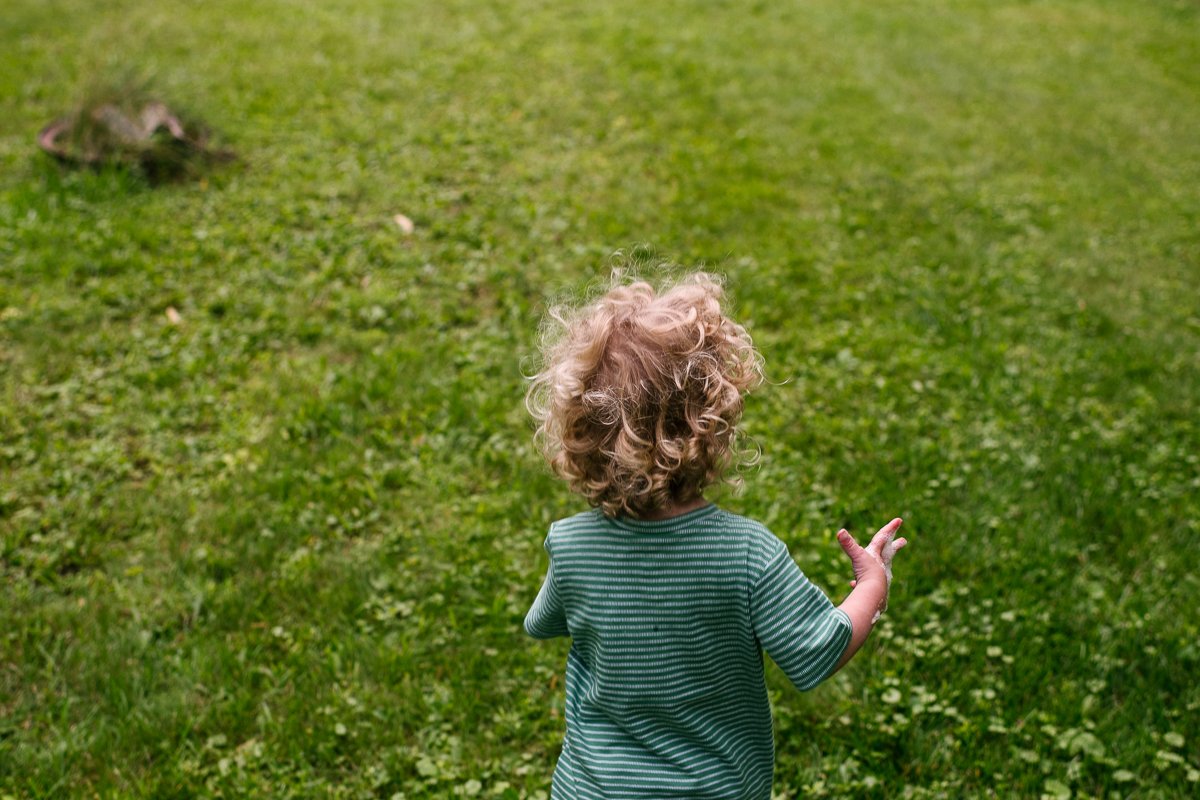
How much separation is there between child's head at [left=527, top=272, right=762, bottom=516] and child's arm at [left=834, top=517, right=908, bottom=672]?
33 centimetres

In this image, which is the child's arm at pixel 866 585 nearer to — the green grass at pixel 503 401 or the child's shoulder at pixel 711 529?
the child's shoulder at pixel 711 529

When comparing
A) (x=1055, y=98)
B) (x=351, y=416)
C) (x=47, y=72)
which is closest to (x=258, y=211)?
(x=351, y=416)

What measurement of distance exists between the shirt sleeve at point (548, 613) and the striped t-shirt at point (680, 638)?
22 millimetres

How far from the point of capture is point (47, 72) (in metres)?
8.68

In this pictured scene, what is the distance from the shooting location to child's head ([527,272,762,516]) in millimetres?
2125

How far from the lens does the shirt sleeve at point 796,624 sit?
206cm

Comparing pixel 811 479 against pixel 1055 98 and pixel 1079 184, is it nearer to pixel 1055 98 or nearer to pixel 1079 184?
pixel 1079 184

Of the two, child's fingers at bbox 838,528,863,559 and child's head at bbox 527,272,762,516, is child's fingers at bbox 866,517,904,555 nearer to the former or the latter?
child's fingers at bbox 838,528,863,559

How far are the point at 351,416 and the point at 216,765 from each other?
1935 mm

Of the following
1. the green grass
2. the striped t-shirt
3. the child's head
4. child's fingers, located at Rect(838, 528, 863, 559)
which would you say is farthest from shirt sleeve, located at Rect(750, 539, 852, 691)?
the green grass

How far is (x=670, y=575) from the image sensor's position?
2121 mm

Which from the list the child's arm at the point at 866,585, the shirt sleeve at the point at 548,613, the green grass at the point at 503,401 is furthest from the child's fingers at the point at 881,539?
the green grass at the point at 503,401

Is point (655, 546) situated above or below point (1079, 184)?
above

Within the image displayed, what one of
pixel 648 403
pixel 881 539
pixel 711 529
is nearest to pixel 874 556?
pixel 881 539
